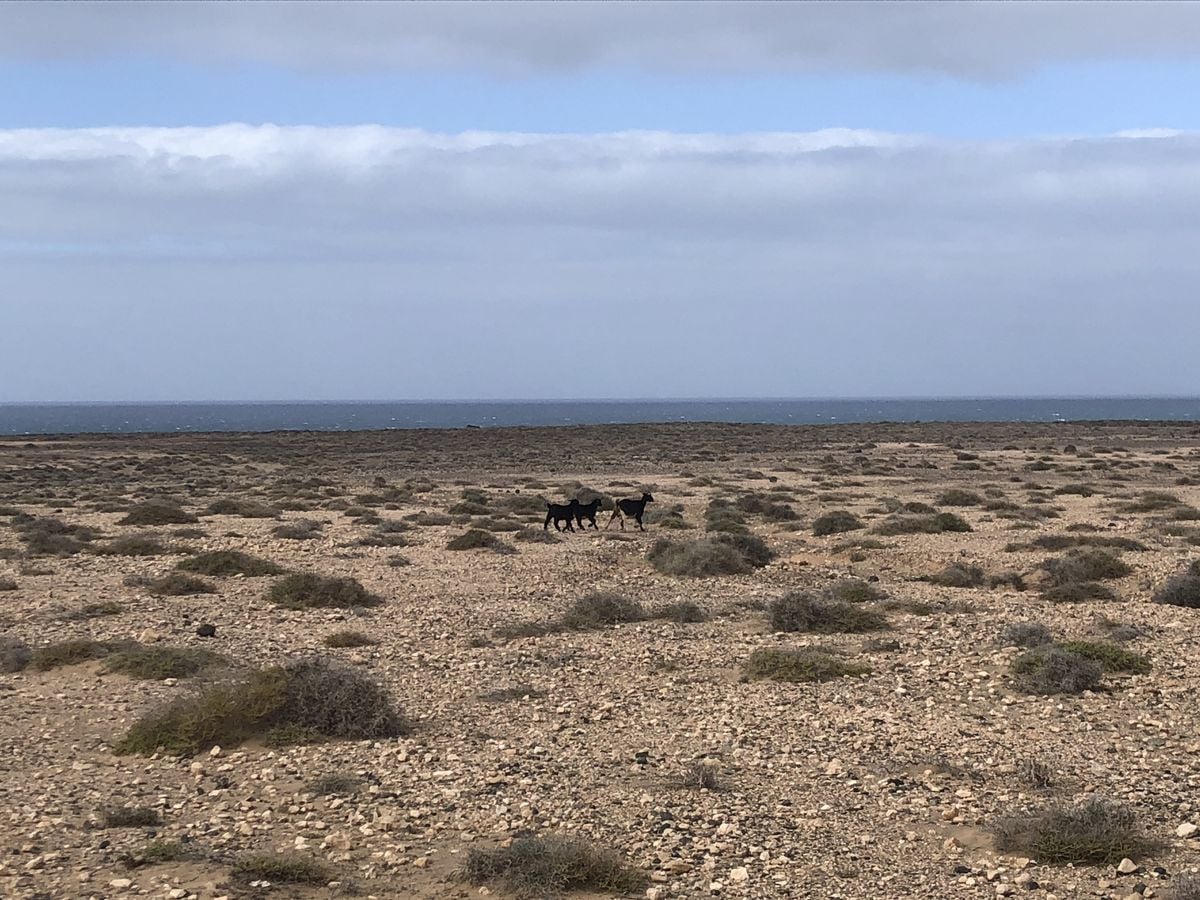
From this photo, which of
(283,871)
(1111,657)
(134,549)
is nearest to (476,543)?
(134,549)

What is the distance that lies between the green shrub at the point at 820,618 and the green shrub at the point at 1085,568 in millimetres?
4564

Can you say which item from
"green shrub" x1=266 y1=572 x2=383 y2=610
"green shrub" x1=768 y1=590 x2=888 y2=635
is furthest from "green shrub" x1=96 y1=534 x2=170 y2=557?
"green shrub" x1=768 y1=590 x2=888 y2=635

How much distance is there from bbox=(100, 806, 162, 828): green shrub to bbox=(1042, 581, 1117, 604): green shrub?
14.2m

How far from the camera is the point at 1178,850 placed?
8.38 m

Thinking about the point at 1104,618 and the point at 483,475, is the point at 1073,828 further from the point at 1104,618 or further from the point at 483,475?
the point at 483,475

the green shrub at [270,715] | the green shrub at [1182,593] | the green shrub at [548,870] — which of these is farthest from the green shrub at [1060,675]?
the green shrub at [270,715]

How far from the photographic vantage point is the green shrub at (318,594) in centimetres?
1923

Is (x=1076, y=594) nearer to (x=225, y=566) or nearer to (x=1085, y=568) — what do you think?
(x=1085, y=568)

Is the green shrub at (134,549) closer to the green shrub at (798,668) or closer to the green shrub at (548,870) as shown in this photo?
the green shrub at (798,668)

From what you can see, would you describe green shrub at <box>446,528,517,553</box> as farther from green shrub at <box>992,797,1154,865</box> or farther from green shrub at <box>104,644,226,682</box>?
green shrub at <box>992,797,1154,865</box>

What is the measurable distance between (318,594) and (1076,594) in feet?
39.5

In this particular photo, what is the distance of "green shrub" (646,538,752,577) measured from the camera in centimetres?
2227

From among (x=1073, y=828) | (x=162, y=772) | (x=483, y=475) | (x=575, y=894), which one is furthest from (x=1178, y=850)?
(x=483, y=475)

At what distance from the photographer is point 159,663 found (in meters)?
14.0
